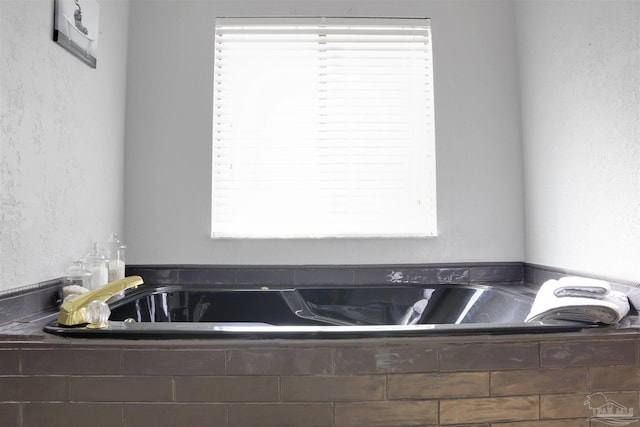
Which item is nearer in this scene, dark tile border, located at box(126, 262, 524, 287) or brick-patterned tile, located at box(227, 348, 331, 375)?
brick-patterned tile, located at box(227, 348, 331, 375)

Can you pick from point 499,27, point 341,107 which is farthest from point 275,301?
point 499,27

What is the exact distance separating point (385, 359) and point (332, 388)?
157mm

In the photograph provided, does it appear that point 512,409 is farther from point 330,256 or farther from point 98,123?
point 98,123

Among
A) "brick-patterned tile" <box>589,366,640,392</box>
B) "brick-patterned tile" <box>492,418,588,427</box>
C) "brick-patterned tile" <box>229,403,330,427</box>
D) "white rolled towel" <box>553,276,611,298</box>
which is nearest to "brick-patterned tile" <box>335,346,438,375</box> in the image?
"brick-patterned tile" <box>229,403,330,427</box>

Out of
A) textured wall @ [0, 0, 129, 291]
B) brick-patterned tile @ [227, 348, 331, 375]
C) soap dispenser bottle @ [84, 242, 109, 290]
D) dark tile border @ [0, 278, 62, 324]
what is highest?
textured wall @ [0, 0, 129, 291]

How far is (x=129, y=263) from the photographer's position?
2.04 meters

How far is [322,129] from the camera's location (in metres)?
2.09

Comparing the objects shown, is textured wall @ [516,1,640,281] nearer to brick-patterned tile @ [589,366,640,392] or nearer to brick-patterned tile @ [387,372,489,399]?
brick-patterned tile @ [589,366,640,392]

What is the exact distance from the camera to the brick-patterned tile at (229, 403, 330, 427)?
3.24 ft

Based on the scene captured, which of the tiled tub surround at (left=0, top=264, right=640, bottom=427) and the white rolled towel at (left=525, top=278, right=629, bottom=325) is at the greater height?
the white rolled towel at (left=525, top=278, right=629, bottom=325)

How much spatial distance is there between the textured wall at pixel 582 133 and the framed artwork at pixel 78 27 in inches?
81.7

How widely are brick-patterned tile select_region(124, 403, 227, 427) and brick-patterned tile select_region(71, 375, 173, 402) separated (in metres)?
0.02

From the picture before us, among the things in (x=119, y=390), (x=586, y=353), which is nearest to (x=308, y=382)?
(x=119, y=390)

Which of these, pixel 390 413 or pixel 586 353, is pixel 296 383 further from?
pixel 586 353
